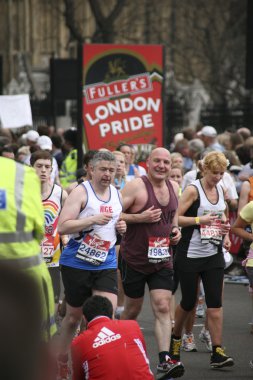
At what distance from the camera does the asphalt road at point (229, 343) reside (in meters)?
8.68

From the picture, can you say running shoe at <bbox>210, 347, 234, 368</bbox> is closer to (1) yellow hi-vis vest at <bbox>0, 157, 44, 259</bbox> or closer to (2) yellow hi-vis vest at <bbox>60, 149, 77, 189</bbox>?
(1) yellow hi-vis vest at <bbox>0, 157, 44, 259</bbox>

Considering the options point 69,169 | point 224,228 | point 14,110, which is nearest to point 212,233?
point 224,228

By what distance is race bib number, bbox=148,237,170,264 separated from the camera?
8391 millimetres

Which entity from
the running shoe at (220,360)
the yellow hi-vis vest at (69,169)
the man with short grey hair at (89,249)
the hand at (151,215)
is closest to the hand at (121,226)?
the man with short grey hair at (89,249)

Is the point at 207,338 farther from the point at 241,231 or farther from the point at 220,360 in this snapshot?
the point at 241,231

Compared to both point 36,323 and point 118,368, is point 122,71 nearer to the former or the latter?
point 118,368

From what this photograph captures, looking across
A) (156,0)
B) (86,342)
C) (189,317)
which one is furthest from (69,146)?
(156,0)

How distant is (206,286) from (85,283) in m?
1.29

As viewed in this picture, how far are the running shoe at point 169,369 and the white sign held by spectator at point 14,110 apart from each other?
12.5 meters

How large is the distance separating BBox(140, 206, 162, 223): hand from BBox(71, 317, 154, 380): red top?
2791mm

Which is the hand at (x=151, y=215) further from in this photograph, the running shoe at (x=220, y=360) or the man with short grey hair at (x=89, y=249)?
the running shoe at (x=220, y=360)

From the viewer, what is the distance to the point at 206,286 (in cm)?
880

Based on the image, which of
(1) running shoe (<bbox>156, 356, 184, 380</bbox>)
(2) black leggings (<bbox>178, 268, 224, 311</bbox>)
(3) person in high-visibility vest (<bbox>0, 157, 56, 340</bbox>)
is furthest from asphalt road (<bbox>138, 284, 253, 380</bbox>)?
(3) person in high-visibility vest (<bbox>0, 157, 56, 340</bbox>)

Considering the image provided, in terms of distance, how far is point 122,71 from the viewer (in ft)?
53.7
